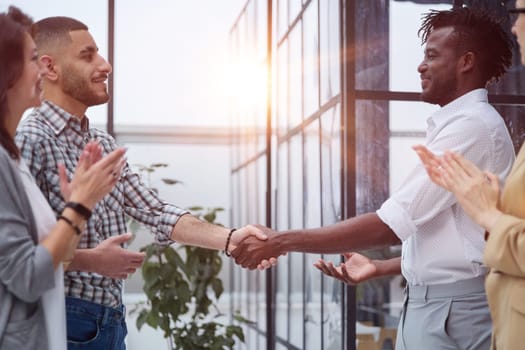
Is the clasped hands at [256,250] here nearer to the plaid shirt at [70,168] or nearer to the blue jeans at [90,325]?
the plaid shirt at [70,168]

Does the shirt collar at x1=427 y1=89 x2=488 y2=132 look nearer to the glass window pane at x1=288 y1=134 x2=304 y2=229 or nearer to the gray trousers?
the gray trousers

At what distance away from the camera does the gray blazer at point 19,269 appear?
4.56ft

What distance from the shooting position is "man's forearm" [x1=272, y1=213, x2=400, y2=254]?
208 centimetres

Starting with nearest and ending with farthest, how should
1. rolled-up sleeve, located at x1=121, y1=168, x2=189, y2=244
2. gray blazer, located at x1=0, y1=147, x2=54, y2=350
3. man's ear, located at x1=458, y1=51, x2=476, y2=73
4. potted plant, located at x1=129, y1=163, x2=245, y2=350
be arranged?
gray blazer, located at x1=0, y1=147, x2=54, y2=350 → man's ear, located at x1=458, y1=51, x2=476, y2=73 → rolled-up sleeve, located at x1=121, y1=168, x2=189, y2=244 → potted plant, located at x1=129, y1=163, x2=245, y2=350

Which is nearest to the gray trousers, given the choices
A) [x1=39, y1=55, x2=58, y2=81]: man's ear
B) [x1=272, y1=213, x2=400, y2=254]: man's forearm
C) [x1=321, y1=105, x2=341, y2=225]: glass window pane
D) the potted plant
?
[x1=272, y1=213, x2=400, y2=254]: man's forearm

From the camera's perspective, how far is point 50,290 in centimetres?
152

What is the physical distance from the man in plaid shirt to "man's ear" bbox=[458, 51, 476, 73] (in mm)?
994

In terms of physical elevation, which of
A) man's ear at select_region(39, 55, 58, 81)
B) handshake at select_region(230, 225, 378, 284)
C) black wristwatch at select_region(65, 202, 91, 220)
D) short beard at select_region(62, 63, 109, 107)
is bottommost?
handshake at select_region(230, 225, 378, 284)

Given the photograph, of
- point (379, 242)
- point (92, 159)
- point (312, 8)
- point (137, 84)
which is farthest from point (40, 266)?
point (137, 84)

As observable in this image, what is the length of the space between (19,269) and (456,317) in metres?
1.09

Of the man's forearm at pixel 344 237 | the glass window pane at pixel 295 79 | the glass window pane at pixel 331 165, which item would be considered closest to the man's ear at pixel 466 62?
the man's forearm at pixel 344 237

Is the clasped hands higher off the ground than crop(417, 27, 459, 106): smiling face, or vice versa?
crop(417, 27, 459, 106): smiling face

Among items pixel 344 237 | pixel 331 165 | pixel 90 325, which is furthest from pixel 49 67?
pixel 331 165

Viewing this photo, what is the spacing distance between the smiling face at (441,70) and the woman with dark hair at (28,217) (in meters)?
1.03
